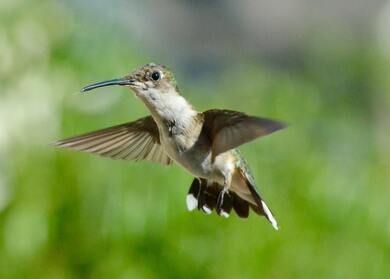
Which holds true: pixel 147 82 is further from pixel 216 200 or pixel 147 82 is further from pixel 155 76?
pixel 216 200

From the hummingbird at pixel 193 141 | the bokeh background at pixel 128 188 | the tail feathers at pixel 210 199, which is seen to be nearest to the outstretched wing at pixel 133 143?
the hummingbird at pixel 193 141

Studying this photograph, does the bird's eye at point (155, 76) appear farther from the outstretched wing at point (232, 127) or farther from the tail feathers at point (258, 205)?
the tail feathers at point (258, 205)

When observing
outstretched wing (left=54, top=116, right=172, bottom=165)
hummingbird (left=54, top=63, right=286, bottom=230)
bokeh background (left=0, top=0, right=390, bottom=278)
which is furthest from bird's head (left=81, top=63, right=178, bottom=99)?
bokeh background (left=0, top=0, right=390, bottom=278)

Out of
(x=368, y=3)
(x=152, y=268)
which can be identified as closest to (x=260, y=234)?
(x=152, y=268)

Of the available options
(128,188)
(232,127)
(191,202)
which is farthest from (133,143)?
(128,188)

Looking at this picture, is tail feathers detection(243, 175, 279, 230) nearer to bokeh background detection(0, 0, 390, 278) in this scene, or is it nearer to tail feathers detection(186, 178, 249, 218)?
tail feathers detection(186, 178, 249, 218)

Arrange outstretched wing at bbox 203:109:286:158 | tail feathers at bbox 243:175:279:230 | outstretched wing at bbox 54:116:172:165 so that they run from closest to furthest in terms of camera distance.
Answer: outstretched wing at bbox 203:109:286:158
tail feathers at bbox 243:175:279:230
outstretched wing at bbox 54:116:172:165

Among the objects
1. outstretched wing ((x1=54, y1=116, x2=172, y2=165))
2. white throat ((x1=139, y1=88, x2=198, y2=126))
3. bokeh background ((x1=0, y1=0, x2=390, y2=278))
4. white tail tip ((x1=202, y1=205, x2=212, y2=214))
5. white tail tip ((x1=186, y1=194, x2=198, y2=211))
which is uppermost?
white throat ((x1=139, y1=88, x2=198, y2=126))
